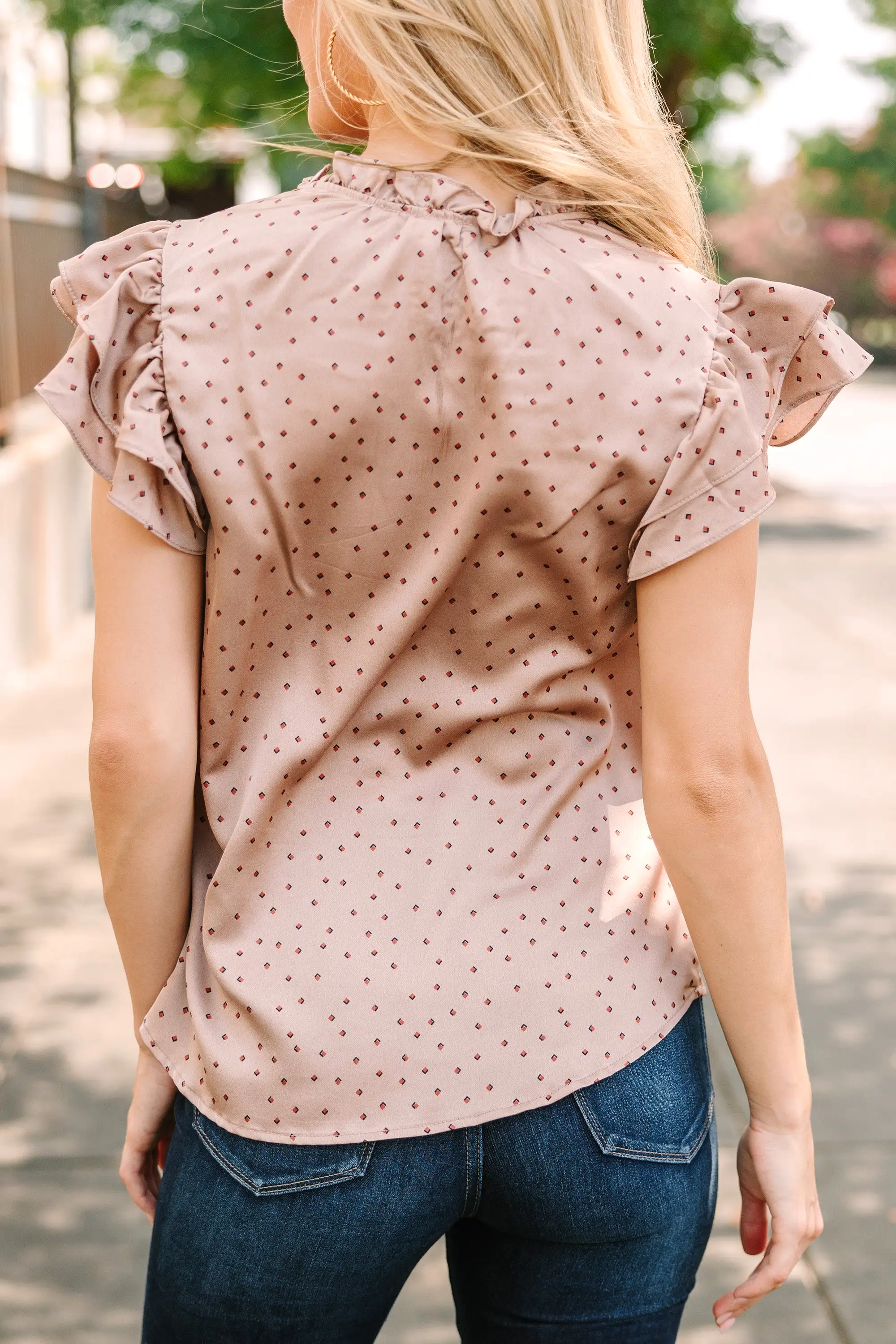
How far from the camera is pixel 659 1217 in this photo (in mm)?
1264

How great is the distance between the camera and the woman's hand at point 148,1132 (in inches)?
53.2

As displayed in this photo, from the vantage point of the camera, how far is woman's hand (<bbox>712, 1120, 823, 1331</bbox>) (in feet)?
4.38

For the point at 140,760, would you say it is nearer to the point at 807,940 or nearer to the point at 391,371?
the point at 391,371

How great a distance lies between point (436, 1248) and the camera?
9.51 ft

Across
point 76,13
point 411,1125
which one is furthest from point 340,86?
point 76,13

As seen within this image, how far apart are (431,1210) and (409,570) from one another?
1.82 ft

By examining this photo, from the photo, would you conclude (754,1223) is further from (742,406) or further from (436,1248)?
(436,1248)

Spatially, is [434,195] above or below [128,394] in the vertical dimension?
above

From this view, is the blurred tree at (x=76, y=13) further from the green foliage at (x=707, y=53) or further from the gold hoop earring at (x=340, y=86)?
the gold hoop earring at (x=340, y=86)

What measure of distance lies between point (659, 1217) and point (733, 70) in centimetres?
1288

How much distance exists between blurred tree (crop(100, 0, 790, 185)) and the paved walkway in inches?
240

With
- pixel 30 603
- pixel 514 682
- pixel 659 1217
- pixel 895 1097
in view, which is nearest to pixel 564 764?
pixel 514 682

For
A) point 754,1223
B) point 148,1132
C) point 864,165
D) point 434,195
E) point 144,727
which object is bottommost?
point 864,165

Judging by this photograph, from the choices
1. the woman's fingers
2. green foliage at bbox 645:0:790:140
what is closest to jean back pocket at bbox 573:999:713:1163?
the woman's fingers
